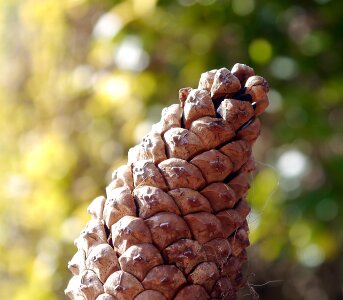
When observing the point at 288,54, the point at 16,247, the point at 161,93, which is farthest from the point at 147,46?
the point at 16,247

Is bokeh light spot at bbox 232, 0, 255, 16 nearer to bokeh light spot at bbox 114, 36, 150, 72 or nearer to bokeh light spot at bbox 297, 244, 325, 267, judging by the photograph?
bokeh light spot at bbox 114, 36, 150, 72

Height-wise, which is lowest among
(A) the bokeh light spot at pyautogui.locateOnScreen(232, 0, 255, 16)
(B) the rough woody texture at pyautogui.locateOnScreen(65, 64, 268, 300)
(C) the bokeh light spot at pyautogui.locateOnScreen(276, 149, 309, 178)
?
(B) the rough woody texture at pyautogui.locateOnScreen(65, 64, 268, 300)

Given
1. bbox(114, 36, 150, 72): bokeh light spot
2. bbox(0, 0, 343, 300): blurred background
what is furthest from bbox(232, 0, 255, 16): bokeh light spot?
bbox(114, 36, 150, 72): bokeh light spot

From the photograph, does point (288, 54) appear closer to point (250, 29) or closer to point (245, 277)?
point (250, 29)

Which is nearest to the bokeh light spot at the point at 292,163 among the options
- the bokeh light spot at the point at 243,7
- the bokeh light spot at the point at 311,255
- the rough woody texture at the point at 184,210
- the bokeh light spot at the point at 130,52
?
the bokeh light spot at the point at 311,255

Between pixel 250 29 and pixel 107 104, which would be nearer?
pixel 250 29

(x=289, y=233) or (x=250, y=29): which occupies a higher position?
(x=250, y=29)

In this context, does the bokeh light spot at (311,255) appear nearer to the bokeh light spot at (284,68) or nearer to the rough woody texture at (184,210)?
the bokeh light spot at (284,68)
